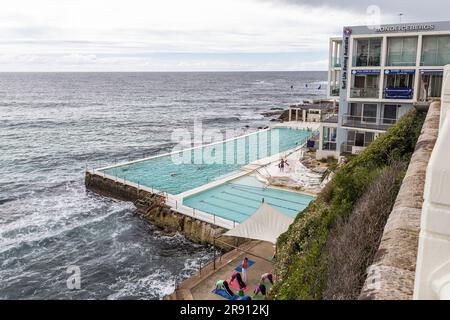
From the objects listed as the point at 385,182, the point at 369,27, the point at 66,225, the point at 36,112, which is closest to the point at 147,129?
the point at 36,112

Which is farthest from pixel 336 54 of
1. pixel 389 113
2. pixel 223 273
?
pixel 223 273

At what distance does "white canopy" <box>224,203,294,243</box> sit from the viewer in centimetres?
1856

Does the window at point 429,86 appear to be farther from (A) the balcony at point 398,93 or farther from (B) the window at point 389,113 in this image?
(B) the window at point 389,113

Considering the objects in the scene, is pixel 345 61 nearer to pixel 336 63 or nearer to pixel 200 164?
pixel 336 63

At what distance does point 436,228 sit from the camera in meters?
2.76

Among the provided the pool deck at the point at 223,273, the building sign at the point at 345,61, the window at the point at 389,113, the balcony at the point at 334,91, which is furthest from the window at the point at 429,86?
the pool deck at the point at 223,273

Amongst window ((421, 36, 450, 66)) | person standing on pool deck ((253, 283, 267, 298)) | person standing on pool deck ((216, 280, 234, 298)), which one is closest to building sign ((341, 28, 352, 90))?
window ((421, 36, 450, 66))

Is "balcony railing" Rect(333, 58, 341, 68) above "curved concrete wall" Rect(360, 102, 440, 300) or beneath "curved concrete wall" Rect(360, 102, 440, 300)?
above

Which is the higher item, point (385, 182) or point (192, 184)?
point (385, 182)

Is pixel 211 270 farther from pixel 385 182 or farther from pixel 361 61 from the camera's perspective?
pixel 361 61

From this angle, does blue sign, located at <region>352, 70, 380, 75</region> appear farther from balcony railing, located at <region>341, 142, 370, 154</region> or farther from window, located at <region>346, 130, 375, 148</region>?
balcony railing, located at <region>341, 142, 370, 154</region>

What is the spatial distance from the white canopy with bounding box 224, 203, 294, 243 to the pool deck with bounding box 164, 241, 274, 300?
123cm

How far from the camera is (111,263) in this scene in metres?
23.1

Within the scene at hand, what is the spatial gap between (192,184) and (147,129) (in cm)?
4381
